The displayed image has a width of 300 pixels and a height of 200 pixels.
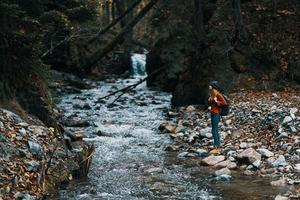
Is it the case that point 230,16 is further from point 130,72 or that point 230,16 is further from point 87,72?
point 130,72

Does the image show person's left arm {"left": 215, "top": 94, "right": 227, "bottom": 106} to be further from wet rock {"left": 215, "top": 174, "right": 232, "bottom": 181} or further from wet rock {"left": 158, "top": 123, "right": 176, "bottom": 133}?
wet rock {"left": 158, "top": 123, "right": 176, "bottom": 133}

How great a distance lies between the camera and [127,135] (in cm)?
1616

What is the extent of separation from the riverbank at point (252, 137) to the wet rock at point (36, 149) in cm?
398

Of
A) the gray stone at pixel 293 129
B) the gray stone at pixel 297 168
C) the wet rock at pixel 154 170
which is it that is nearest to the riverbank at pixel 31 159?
the wet rock at pixel 154 170

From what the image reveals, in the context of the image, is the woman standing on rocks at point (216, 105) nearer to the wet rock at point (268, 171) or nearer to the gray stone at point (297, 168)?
the wet rock at point (268, 171)

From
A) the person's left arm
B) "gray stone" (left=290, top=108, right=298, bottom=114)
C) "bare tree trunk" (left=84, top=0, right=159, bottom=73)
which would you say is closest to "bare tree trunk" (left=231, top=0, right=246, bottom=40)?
"bare tree trunk" (left=84, top=0, right=159, bottom=73)

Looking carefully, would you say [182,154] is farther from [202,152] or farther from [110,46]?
[110,46]

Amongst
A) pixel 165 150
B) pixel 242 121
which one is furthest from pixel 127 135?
pixel 242 121

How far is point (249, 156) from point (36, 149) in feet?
17.0

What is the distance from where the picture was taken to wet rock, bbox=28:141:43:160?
961 centimetres

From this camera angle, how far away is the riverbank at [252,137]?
11.2 metres

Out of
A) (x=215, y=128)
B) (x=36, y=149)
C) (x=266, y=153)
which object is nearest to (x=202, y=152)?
(x=215, y=128)

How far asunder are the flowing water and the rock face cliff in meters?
2.43

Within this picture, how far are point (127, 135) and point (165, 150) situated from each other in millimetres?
2512
